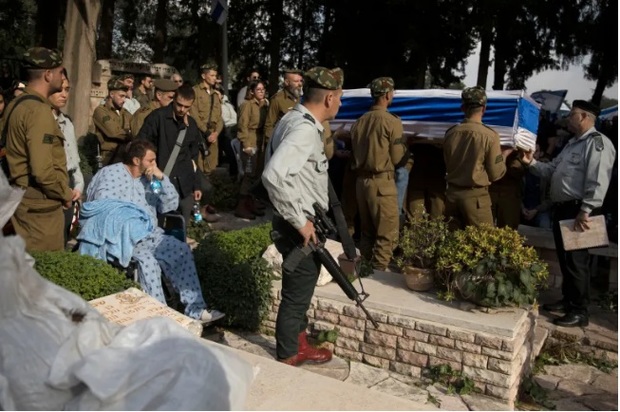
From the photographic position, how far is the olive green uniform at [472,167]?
544 centimetres

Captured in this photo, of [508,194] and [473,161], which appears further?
[508,194]

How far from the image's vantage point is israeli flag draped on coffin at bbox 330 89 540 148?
6.18 m

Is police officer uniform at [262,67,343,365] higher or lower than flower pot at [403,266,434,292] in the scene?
higher

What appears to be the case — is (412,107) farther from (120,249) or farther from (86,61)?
(86,61)

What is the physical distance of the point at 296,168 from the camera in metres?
3.38

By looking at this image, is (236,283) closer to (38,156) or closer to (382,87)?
A: (38,156)

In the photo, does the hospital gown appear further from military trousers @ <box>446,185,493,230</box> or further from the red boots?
military trousers @ <box>446,185,493,230</box>

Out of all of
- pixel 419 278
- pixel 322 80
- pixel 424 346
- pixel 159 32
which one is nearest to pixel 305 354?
pixel 424 346

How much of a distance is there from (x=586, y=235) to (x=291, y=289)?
2663mm

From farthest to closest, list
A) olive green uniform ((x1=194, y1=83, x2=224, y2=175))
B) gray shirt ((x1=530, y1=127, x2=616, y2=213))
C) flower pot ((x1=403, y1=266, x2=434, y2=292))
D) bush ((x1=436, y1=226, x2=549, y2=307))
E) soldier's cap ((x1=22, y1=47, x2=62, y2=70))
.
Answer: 1. olive green uniform ((x1=194, y1=83, x2=224, y2=175))
2. gray shirt ((x1=530, y1=127, x2=616, y2=213))
3. flower pot ((x1=403, y1=266, x2=434, y2=292))
4. bush ((x1=436, y1=226, x2=549, y2=307))
5. soldier's cap ((x1=22, y1=47, x2=62, y2=70))

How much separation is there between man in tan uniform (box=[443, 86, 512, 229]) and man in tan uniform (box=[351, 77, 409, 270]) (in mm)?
532

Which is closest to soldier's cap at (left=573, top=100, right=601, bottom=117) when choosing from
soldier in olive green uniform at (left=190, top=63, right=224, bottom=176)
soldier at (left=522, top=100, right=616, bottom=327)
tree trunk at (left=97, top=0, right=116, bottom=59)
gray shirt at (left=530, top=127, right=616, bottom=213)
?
soldier at (left=522, top=100, right=616, bottom=327)

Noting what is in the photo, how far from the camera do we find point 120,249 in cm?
436

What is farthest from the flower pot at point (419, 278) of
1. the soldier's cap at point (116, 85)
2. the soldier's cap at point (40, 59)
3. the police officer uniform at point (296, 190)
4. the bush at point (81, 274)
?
the soldier's cap at point (116, 85)
